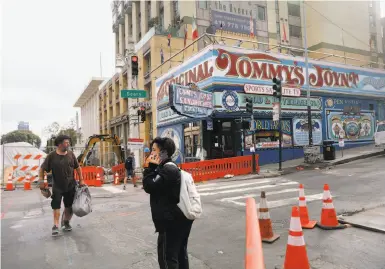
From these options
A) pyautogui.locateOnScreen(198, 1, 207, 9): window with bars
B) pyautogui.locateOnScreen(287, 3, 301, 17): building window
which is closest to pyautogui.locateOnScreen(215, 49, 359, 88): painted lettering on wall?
pyautogui.locateOnScreen(198, 1, 207, 9): window with bars

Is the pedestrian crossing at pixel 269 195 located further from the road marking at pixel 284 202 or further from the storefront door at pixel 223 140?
the storefront door at pixel 223 140

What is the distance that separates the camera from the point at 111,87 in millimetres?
45500

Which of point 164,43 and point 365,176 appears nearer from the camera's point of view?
point 365,176

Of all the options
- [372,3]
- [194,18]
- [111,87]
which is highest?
[372,3]

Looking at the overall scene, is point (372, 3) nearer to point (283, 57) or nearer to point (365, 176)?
point (283, 57)

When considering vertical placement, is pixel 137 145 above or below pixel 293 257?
above

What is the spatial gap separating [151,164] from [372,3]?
5028cm

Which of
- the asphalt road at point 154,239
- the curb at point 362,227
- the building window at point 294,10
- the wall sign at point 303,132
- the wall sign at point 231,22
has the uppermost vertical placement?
the building window at point 294,10

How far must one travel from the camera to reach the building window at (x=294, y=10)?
43844 mm

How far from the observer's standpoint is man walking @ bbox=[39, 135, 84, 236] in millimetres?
6205

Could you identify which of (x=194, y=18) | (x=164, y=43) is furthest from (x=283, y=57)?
(x=194, y=18)

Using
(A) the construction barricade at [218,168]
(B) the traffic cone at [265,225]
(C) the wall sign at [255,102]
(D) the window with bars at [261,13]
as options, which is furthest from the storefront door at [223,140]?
(D) the window with bars at [261,13]

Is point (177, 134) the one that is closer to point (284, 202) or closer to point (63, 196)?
point (284, 202)

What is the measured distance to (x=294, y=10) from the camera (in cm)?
4416
